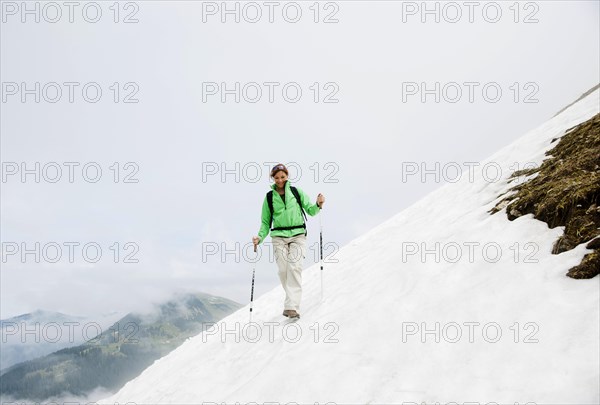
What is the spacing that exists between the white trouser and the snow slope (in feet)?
1.67

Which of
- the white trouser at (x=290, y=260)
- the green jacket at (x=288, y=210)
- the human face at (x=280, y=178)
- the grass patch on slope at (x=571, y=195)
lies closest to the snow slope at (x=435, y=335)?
the grass patch on slope at (x=571, y=195)

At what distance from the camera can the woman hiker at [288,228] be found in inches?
332

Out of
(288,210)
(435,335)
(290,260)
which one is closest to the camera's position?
(435,335)

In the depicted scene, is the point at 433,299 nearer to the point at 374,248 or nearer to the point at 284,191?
the point at 284,191

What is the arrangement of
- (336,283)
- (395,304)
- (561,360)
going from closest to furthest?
(561,360), (395,304), (336,283)

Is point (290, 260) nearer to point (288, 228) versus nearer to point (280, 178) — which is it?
point (288, 228)

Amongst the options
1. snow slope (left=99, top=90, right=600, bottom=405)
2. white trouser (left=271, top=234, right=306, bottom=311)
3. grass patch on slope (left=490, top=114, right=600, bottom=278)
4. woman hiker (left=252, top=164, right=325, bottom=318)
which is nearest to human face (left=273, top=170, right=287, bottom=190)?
woman hiker (left=252, top=164, right=325, bottom=318)

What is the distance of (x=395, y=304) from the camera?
6691mm

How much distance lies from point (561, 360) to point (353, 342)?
9.49 feet

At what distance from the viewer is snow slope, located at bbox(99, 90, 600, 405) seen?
13.4 feet

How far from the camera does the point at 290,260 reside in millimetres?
8336

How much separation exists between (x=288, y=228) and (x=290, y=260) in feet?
2.23

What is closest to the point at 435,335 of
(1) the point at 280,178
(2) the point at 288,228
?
(2) the point at 288,228

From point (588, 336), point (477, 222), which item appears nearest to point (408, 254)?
point (477, 222)
